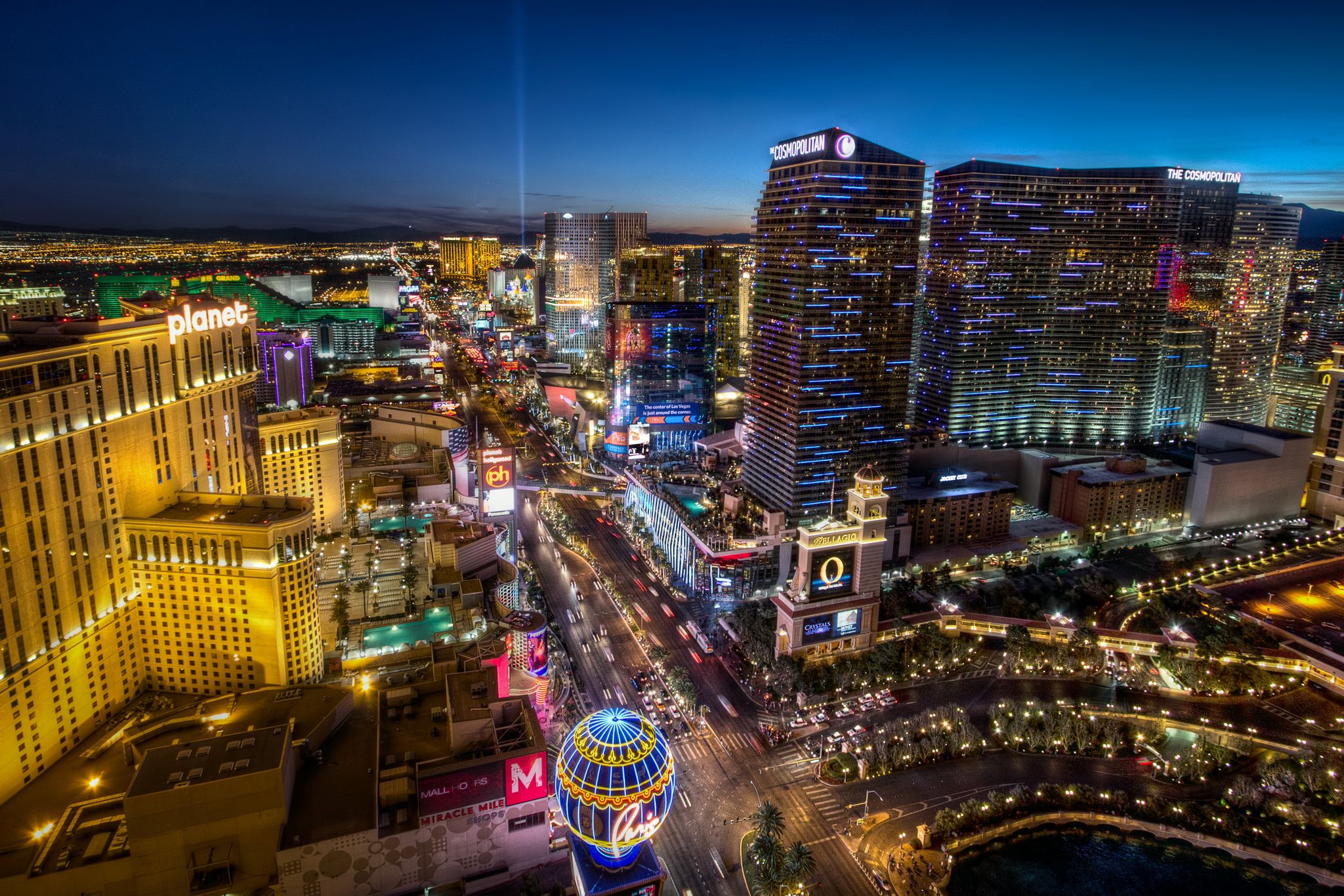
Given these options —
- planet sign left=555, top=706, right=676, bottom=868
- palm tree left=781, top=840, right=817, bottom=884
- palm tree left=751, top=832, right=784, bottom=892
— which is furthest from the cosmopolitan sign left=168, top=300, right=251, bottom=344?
palm tree left=781, top=840, right=817, bottom=884

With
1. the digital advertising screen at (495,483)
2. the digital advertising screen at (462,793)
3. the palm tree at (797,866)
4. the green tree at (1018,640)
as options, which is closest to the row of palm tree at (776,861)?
the palm tree at (797,866)

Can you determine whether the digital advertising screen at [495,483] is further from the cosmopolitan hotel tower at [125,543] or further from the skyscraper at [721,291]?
the skyscraper at [721,291]

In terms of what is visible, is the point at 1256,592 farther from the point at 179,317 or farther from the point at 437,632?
the point at 179,317

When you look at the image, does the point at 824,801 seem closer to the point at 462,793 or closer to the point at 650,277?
the point at 462,793

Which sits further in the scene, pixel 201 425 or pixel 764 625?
pixel 764 625

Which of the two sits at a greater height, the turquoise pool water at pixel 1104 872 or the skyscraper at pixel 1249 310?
the skyscraper at pixel 1249 310

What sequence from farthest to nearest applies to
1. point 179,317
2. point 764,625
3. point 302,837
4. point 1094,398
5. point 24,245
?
point 24,245, point 1094,398, point 764,625, point 179,317, point 302,837

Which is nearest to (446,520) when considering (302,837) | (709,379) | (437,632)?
(437,632)
